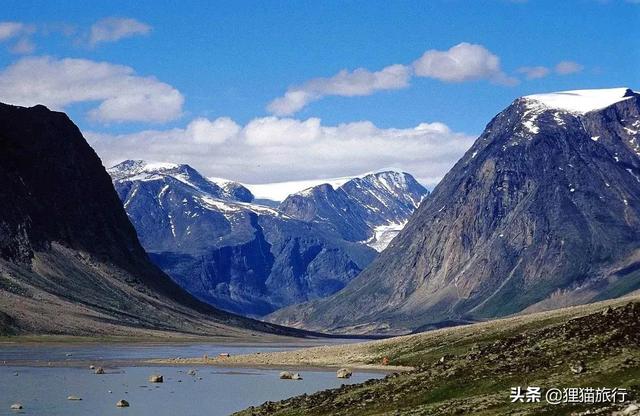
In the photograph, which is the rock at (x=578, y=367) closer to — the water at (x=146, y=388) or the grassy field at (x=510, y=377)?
the grassy field at (x=510, y=377)

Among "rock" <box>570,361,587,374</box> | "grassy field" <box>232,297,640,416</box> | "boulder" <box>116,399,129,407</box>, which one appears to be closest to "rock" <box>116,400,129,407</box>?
"boulder" <box>116,399,129,407</box>

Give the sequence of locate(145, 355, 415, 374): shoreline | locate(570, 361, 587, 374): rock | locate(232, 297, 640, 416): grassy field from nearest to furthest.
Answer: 1. locate(232, 297, 640, 416): grassy field
2. locate(570, 361, 587, 374): rock
3. locate(145, 355, 415, 374): shoreline

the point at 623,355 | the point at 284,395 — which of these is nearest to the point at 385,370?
the point at 284,395

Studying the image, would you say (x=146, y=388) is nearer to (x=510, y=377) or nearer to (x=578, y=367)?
(x=510, y=377)

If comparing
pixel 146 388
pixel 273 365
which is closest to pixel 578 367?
pixel 146 388

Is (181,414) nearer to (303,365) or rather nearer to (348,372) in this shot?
(348,372)

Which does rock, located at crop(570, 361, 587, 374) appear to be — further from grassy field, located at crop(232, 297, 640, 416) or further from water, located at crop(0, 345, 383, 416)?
water, located at crop(0, 345, 383, 416)

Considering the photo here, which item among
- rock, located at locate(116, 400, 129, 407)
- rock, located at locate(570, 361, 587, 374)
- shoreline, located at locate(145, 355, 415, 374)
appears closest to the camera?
rock, located at locate(570, 361, 587, 374)
